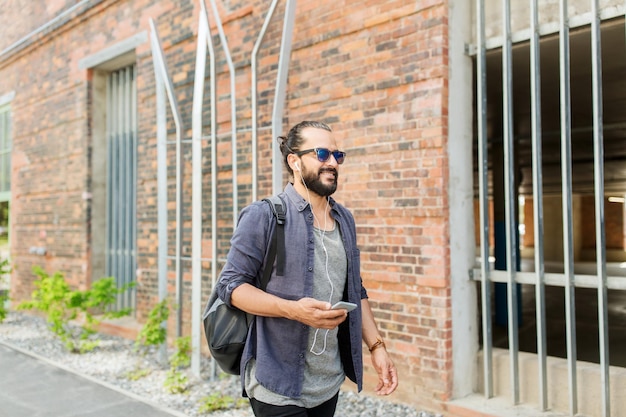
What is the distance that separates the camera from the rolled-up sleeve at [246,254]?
2.35 meters

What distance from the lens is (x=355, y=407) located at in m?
4.96

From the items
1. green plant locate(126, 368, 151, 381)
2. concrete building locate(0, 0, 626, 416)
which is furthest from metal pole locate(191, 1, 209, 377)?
green plant locate(126, 368, 151, 381)

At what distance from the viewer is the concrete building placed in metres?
4.40

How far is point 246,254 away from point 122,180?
7041mm

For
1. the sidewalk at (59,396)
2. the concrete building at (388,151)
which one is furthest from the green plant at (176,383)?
the concrete building at (388,151)

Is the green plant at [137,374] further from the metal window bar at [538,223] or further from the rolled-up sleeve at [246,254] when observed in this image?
the rolled-up sleeve at [246,254]

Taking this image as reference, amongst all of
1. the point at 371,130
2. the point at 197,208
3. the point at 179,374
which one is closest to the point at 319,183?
the point at 371,130

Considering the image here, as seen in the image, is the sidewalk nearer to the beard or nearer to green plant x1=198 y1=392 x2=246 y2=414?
green plant x1=198 y1=392 x2=246 y2=414

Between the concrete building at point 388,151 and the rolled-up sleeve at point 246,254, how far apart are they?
258cm

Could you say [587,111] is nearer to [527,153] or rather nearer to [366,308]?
→ [527,153]

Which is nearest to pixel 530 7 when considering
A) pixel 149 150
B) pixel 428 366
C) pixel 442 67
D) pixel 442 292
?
pixel 442 67

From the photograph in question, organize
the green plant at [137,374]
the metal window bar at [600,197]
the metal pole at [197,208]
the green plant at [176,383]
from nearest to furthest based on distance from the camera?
the metal window bar at [600,197]
the green plant at [176,383]
the metal pole at [197,208]
the green plant at [137,374]

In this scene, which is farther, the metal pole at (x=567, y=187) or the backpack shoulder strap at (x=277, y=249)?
the metal pole at (x=567, y=187)

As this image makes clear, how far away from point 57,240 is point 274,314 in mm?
8382
